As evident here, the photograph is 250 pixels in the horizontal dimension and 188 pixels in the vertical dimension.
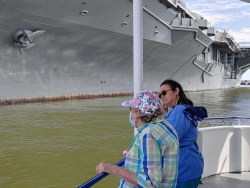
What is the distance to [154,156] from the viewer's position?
3.82 ft

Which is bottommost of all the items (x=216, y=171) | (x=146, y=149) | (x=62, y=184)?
(x=62, y=184)

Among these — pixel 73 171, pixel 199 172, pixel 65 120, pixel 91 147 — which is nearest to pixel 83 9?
pixel 65 120

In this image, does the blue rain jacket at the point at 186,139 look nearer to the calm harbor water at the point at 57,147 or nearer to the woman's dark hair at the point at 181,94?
the woman's dark hair at the point at 181,94

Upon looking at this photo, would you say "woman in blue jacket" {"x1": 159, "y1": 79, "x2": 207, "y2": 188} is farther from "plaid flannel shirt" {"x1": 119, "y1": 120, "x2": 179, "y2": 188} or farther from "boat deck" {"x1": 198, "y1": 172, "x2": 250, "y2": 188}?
"boat deck" {"x1": 198, "y1": 172, "x2": 250, "y2": 188}

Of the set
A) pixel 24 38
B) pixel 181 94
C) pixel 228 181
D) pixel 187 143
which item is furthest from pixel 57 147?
pixel 24 38

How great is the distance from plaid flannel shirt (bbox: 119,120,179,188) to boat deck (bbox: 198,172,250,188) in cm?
185

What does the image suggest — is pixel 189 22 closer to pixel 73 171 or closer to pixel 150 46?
pixel 150 46

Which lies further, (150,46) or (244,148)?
(150,46)

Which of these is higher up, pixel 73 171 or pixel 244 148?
pixel 244 148

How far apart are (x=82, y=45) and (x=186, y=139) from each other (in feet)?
36.4

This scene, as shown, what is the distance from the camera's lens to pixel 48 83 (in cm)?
1195

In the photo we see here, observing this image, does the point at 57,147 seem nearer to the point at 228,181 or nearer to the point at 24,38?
the point at 228,181

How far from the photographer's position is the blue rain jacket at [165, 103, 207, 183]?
4.99ft

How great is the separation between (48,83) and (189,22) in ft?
29.0
